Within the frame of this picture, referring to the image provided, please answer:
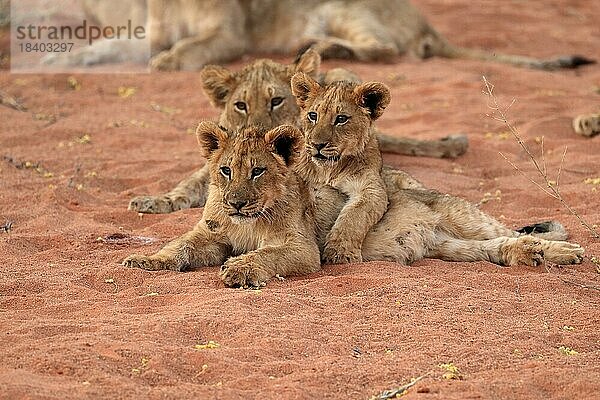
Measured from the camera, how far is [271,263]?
16.6 feet

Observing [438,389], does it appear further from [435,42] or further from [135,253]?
[435,42]

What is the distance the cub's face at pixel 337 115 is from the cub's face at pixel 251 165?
1.01 ft

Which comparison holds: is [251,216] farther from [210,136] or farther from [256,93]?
Result: [256,93]

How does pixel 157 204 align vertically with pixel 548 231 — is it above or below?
below

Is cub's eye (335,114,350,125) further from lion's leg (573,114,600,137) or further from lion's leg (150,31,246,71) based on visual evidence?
lion's leg (150,31,246,71)

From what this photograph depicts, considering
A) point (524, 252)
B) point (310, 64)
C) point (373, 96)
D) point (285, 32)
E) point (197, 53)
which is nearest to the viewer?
point (524, 252)

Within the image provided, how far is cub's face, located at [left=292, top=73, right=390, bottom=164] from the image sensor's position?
559 centimetres

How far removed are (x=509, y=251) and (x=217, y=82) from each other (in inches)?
82.2

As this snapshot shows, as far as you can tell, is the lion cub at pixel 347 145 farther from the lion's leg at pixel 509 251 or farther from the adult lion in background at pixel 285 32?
the adult lion in background at pixel 285 32

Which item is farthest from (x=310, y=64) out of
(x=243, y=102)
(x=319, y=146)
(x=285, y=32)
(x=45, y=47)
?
(x=45, y=47)

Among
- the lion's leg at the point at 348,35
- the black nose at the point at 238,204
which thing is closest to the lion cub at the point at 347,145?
the black nose at the point at 238,204

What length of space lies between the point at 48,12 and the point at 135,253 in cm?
734

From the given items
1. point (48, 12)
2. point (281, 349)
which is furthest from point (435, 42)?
point (281, 349)

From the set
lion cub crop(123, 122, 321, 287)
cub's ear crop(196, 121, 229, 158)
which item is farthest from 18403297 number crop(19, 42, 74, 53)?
lion cub crop(123, 122, 321, 287)
